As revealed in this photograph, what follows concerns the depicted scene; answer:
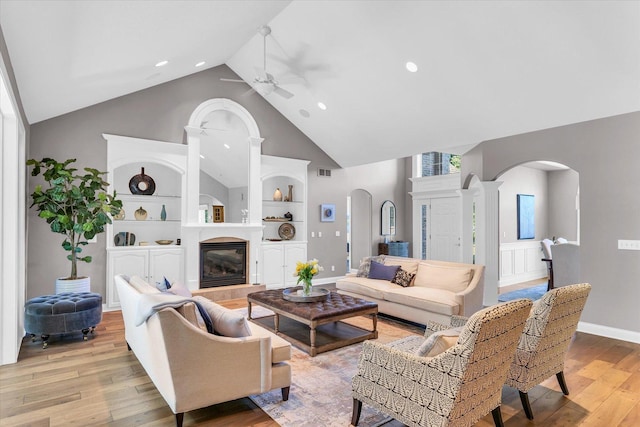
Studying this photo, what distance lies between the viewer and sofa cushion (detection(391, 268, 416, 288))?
520cm

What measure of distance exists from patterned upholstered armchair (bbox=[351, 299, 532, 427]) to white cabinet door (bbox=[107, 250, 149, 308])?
179 inches

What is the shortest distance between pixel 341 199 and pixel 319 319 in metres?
4.91

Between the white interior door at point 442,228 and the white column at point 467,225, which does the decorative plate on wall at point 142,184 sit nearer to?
the white column at point 467,225

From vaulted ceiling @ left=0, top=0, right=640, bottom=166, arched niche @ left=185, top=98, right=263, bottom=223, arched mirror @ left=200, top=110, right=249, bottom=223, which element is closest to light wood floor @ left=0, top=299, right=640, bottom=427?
vaulted ceiling @ left=0, top=0, right=640, bottom=166

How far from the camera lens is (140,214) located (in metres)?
6.12

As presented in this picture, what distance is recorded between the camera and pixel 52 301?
4047 mm

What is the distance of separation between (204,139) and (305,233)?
2.74 meters

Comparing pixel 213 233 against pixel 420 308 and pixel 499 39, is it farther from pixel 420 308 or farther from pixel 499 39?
pixel 499 39

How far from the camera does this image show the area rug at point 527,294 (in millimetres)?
6551

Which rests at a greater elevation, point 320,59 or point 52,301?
point 320,59

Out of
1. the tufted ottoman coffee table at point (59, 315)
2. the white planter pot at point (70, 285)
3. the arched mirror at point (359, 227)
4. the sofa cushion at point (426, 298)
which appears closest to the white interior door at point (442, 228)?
the arched mirror at point (359, 227)

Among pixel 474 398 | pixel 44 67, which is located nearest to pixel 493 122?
pixel 474 398

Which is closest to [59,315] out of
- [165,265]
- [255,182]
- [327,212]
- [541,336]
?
[165,265]

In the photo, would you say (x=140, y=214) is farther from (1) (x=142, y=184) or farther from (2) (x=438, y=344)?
(2) (x=438, y=344)
